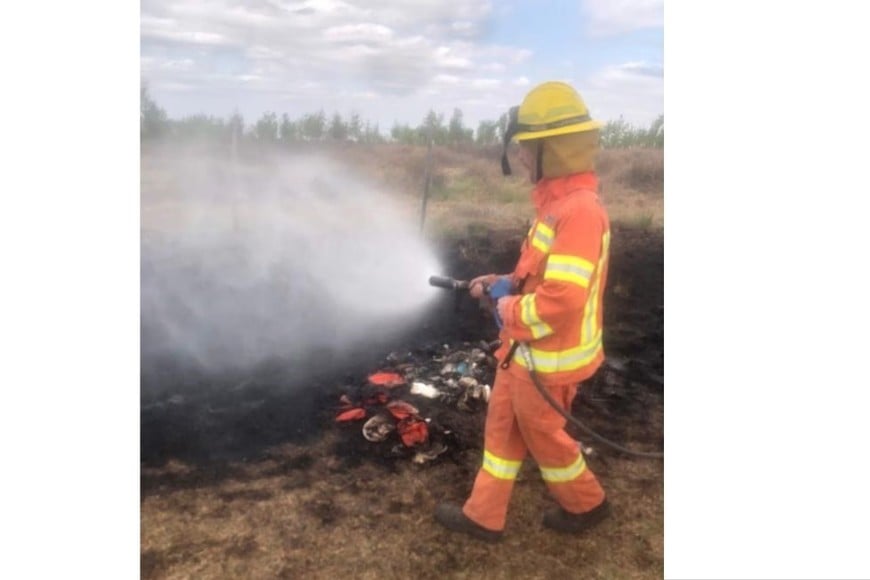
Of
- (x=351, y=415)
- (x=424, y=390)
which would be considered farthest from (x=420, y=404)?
(x=351, y=415)

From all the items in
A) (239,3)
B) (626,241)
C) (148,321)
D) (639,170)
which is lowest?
(148,321)

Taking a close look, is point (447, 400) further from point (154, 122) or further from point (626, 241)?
point (154, 122)

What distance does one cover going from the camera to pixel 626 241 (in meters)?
3.51

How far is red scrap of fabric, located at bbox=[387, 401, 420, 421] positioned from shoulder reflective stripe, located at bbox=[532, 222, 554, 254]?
1109 mm

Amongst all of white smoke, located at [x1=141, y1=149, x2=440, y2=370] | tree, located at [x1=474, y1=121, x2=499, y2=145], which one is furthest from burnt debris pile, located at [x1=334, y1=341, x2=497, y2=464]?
tree, located at [x1=474, y1=121, x2=499, y2=145]

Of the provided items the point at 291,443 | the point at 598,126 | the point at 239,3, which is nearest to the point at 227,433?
the point at 291,443

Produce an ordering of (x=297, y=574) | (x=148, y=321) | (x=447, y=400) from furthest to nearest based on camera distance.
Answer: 1. (x=447, y=400)
2. (x=148, y=321)
3. (x=297, y=574)

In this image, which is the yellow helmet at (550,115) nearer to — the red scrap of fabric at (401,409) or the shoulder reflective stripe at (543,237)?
the shoulder reflective stripe at (543,237)

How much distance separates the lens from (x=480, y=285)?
3.37m

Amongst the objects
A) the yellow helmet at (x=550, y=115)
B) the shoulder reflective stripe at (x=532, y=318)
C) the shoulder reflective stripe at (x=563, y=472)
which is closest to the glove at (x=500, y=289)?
the shoulder reflective stripe at (x=532, y=318)

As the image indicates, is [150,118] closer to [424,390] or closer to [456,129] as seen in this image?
[456,129]

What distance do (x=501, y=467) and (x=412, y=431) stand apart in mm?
496

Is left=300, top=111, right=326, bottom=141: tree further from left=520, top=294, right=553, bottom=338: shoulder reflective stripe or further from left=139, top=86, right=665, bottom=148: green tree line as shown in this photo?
left=520, top=294, right=553, bottom=338: shoulder reflective stripe

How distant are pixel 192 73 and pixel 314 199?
2.66ft
